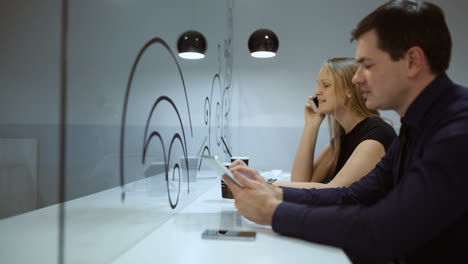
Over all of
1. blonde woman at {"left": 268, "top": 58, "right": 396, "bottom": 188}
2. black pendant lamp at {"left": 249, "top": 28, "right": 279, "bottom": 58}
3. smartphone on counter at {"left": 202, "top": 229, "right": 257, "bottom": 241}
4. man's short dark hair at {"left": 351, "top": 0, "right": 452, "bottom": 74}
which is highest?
black pendant lamp at {"left": 249, "top": 28, "right": 279, "bottom": 58}

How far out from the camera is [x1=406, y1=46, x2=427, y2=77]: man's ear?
895 mm

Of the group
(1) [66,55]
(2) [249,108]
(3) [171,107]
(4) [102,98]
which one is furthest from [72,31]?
(2) [249,108]

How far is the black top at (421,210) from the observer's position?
0.73 m

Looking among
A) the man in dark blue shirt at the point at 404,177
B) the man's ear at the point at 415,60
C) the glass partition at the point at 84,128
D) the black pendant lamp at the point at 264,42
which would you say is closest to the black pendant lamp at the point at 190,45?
the glass partition at the point at 84,128

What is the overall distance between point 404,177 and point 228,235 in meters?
0.46

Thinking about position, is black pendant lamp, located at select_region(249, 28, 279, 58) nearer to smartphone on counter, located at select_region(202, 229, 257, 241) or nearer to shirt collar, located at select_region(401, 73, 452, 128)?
shirt collar, located at select_region(401, 73, 452, 128)

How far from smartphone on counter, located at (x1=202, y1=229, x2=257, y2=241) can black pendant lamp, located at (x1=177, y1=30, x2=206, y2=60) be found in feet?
2.19

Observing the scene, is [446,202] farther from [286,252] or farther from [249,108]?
[249,108]

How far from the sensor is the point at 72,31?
0.56m

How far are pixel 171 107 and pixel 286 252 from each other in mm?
628

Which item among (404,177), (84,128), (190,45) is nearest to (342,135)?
(190,45)

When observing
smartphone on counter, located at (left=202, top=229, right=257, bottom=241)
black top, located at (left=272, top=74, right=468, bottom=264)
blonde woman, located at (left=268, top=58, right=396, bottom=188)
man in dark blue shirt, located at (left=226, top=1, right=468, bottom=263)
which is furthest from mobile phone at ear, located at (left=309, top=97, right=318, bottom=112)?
smartphone on counter, located at (left=202, top=229, right=257, bottom=241)

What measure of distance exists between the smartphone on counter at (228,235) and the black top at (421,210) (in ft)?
0.24

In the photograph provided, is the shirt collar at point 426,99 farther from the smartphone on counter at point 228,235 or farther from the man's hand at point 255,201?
the smartphone on counter at point 228,235
